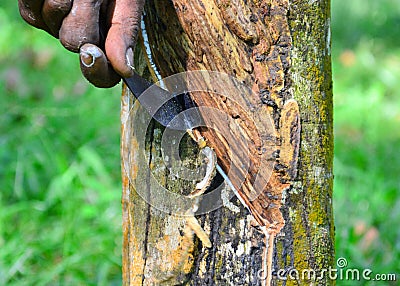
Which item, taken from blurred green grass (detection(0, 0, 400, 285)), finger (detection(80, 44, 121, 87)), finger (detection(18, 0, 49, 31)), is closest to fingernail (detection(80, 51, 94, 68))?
finger (detection(80, 44, 121, 87))

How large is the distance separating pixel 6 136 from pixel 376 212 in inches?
69.1

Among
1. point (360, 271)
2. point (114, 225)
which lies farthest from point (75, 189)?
point (360, 271)

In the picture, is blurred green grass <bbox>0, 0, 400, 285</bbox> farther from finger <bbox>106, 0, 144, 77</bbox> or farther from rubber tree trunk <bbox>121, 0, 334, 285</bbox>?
finger <bbox>106, 0, 144, 77</bbox>

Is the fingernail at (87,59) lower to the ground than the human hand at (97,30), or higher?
lower

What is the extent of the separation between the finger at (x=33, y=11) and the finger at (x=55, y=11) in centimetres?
1

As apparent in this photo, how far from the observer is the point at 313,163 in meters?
1.05

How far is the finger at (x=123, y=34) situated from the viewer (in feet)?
3.19

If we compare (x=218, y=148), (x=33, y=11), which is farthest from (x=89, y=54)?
(x=218, y=148)

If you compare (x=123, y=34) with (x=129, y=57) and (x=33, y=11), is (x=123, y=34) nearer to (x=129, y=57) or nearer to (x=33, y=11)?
(x=129, y=57)

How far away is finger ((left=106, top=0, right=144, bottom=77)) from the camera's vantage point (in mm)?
973

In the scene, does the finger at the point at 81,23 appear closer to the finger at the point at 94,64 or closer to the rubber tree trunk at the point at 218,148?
the finger at the point at 94,64

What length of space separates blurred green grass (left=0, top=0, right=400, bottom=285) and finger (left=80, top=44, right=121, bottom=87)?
114 centimetres

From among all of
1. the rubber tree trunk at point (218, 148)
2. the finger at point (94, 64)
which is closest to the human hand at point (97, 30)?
the finger at point (94, 64)

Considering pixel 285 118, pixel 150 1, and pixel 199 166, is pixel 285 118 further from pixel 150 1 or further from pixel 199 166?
pixel 150 1
